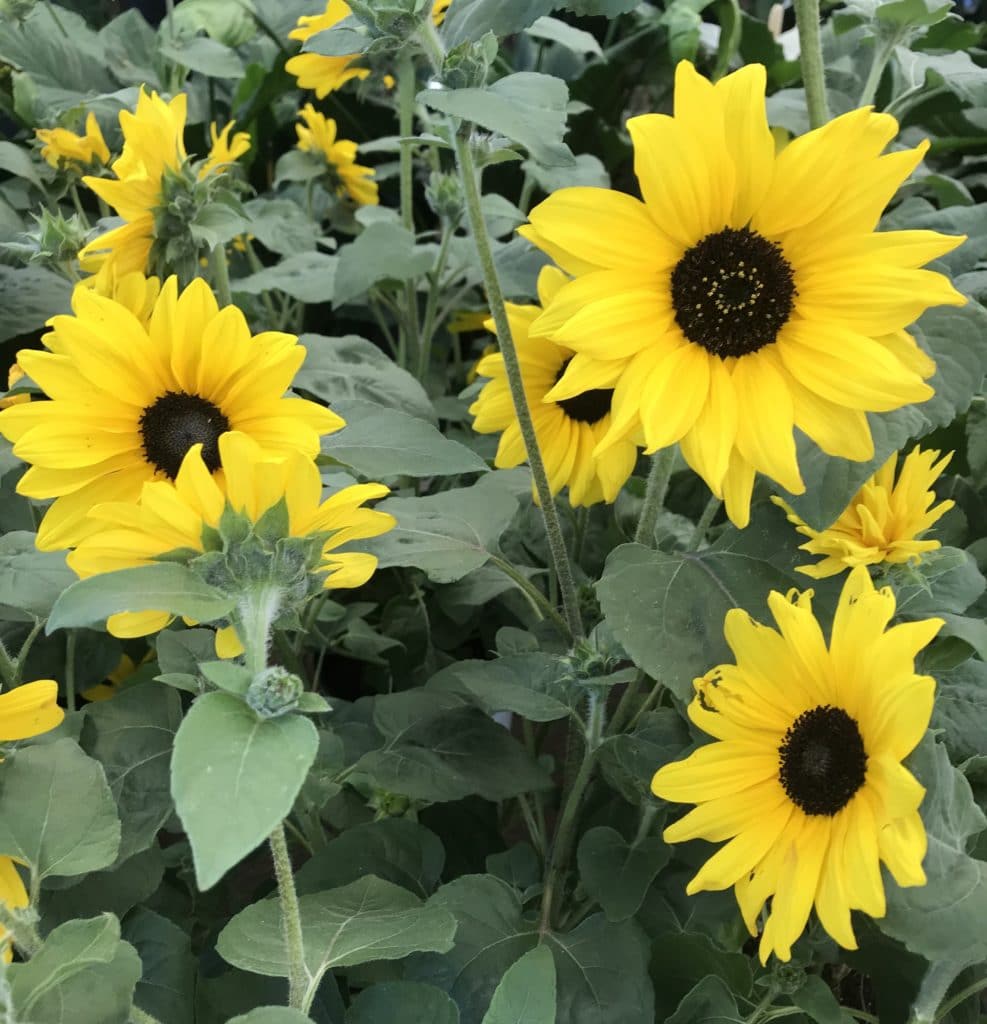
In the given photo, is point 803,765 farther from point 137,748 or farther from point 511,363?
point 137,748

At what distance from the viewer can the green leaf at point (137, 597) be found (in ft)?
0.91

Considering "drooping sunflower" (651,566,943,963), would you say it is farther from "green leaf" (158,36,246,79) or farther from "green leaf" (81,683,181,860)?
"green leaf" (158,36,246,79)

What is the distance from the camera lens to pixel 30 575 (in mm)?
482

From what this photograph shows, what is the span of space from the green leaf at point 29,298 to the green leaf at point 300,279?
0.12 metres

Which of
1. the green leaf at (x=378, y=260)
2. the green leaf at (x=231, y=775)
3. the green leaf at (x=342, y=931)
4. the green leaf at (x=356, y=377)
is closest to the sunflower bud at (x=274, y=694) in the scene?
the green leaf at (x=231, y=775)

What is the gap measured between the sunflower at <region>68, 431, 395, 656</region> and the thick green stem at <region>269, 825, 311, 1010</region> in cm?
9

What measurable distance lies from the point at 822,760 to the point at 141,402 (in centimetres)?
31

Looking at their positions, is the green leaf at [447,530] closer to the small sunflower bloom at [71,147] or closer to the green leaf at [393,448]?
the green leaf at [393,448]

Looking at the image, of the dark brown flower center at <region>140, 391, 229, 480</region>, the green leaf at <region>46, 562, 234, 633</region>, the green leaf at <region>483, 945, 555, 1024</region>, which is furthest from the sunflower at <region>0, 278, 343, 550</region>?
the green leaf at <region>483, 945, 555, 1024</region>

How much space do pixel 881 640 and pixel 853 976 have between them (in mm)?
340

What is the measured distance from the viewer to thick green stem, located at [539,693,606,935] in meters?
0.51

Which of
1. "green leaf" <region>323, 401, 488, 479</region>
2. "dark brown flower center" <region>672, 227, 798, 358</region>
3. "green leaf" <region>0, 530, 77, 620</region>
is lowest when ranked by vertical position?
"green leaf" <region>0, 530, 77, 620</region>

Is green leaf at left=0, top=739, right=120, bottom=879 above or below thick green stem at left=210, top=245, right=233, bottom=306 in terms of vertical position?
below

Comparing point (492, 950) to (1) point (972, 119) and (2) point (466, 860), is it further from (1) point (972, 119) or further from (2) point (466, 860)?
(1) point (972, 119)
